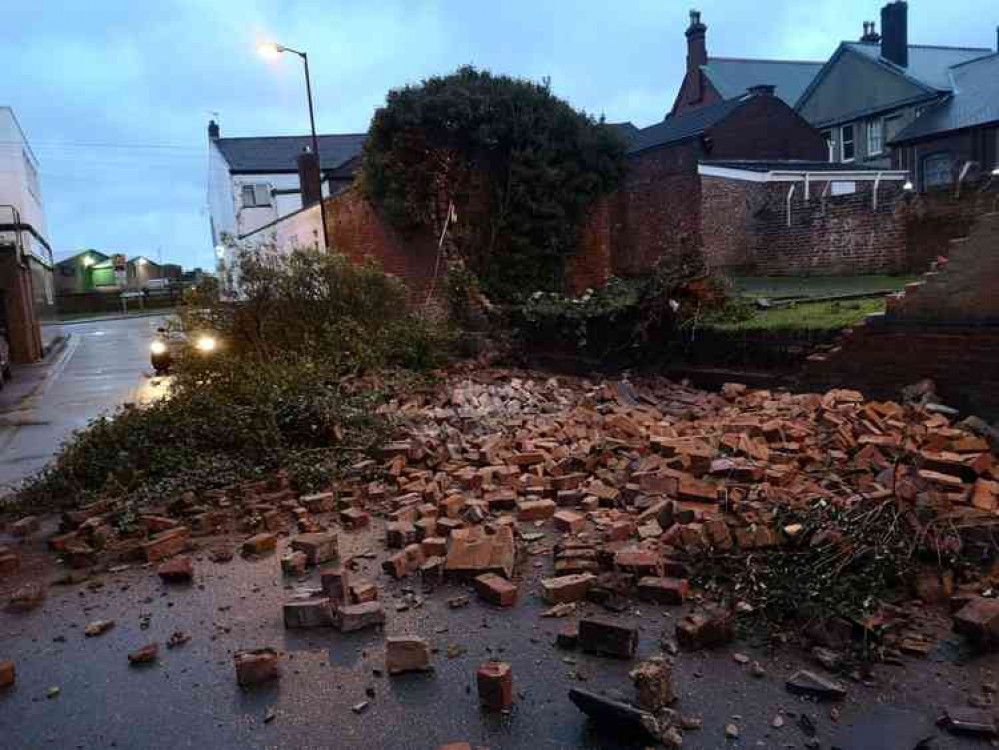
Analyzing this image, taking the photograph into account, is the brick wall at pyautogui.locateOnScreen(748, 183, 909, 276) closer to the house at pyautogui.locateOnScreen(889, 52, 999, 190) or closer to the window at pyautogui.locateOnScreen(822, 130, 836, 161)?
the house at pyautogui.locateOnScreen(889, 52, 999, 190)

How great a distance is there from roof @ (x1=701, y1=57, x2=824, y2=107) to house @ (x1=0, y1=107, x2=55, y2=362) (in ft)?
105

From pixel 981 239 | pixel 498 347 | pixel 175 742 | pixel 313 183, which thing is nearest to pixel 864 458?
pixel 981 239

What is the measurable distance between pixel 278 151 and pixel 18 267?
2138cm

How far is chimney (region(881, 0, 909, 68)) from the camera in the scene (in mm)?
32625

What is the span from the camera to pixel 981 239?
6426 mm

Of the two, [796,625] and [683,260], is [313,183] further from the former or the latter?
[796,625]

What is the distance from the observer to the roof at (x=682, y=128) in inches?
1001

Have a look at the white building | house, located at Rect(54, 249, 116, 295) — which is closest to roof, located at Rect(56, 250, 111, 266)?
house, located at Rect(54, 249, 116, 295)

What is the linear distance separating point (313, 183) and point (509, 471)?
2542 cm

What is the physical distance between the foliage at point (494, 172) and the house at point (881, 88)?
2121 centimetres

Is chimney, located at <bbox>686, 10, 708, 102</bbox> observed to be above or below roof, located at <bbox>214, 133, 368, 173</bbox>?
above

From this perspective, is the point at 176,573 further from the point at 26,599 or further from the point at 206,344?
the point at 206,344

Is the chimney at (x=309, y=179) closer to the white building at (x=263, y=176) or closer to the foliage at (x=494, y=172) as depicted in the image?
the white building at (x=263, y=176)

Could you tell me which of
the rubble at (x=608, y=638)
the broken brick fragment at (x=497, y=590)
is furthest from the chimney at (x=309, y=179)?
the rubble at (x=608, y=638)
